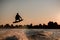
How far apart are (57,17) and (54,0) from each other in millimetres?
318

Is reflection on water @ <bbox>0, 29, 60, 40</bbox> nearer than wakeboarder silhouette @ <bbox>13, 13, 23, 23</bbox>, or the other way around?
reflection on water @ <bbox>0, 29, 60, 40</bbox>

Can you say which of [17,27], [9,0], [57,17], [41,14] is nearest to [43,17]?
[41,14]

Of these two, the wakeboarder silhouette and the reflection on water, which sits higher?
the wakeboarder silhouette

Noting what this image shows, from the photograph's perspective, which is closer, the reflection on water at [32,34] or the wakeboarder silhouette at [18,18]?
the reflection on water at [32,34]

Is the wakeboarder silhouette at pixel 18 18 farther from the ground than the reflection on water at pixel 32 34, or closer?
farther from the ground

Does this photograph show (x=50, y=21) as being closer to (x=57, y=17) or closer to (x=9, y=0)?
(x=57, y=17)

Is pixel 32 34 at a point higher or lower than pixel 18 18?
lower

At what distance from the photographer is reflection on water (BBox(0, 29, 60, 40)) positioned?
94.7 inches

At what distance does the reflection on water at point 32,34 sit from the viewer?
2404mm

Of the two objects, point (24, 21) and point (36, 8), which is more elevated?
point (36, 8)

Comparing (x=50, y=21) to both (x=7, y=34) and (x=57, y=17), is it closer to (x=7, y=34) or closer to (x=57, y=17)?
(x=57, y=17)

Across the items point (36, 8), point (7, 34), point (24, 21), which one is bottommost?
point (7, 34)

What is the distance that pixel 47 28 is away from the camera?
8.02 ft

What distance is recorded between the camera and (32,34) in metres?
2.44
